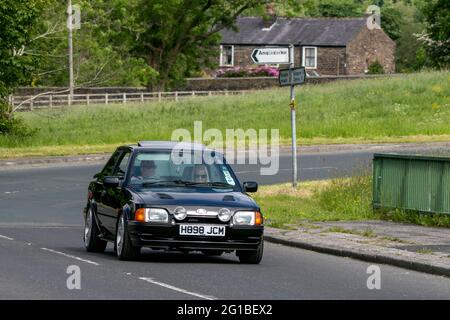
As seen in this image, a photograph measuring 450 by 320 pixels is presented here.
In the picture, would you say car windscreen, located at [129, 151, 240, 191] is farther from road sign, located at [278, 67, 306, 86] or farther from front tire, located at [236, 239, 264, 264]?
road sign, located at [278, 67, 306, 86]

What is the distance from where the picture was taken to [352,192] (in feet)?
86.4

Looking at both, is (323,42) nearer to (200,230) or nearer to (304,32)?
(304,32)

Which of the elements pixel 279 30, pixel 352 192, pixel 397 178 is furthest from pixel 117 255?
pixel 279 30

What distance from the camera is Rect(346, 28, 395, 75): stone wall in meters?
111

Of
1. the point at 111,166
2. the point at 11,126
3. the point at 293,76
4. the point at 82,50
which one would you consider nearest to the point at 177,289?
the point at 111,166

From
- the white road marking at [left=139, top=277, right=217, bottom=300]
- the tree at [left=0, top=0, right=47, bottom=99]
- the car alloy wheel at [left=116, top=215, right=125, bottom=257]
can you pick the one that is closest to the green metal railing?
the car alloy wheel at [left=116, top=215, right=125, bottom=257]

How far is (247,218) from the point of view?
634 inches

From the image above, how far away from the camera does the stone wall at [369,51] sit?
111 meters

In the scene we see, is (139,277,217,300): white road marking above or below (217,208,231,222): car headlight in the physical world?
below

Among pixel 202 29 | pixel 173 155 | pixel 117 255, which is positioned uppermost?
pixel 202 29

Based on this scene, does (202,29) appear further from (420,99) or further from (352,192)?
(352,192)

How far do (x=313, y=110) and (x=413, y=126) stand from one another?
335 inches

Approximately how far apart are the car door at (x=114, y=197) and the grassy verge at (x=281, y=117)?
28.5 metres

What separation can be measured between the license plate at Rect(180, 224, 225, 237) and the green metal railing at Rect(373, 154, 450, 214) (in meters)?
7.20
